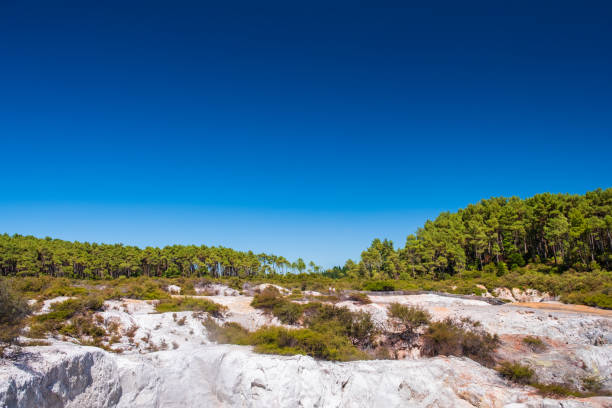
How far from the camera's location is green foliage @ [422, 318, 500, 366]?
15.2 meters

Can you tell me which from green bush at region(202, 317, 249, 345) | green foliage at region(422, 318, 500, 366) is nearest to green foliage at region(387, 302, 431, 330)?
green foliage at region(422, 318, 500, 366)

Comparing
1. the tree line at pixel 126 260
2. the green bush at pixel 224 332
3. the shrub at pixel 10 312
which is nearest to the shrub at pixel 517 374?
the green bush at pixel 224 332

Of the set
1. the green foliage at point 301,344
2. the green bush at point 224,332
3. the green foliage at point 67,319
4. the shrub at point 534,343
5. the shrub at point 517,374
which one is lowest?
the shrub at point 534,343

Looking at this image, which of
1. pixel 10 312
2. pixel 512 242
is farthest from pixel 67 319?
pixel 512 242

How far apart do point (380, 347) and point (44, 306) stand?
19738mm

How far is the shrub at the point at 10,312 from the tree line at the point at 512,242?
5930 centimetres

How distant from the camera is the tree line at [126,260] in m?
67.9

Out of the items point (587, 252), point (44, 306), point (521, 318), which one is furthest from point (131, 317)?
point (587, 252)

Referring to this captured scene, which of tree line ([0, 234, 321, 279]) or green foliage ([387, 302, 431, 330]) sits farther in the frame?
tree line ([0, 234, 321, 279])

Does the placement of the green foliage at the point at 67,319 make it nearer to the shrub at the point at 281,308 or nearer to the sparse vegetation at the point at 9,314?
the sparse vegetation at the point at 9,314

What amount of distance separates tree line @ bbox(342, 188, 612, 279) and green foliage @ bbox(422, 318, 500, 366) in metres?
45.4

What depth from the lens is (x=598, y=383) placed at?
12.3 m

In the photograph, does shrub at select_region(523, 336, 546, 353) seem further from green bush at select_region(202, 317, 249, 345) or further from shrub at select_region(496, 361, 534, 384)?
green bush at select_region(202, 317, 249, 345)

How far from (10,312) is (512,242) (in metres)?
78.1
